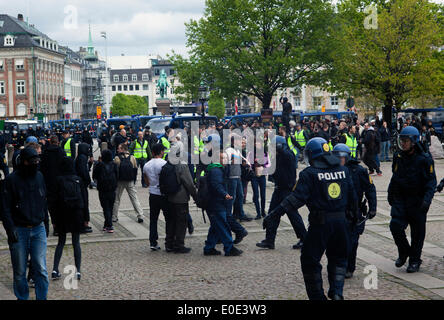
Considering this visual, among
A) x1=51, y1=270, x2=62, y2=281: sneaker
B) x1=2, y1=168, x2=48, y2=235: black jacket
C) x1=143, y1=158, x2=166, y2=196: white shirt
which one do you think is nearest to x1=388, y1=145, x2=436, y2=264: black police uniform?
x1=143, y1=158, x2=166, y2=196: white shirt

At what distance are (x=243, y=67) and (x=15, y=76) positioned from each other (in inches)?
2599

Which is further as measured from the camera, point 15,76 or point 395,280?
point 15,76

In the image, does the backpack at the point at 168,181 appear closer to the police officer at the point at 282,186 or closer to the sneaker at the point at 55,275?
the police officer at the point at 282,186

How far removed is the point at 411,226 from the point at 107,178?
18.9 ft

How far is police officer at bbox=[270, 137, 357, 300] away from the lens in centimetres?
645

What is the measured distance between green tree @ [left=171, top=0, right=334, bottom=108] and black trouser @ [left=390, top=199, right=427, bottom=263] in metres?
30.5

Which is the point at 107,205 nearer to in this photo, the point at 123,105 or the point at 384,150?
the point at 384,150

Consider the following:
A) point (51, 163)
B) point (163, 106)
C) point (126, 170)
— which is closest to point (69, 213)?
point (51, 163)

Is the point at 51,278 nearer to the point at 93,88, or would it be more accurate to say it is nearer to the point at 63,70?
the point at 63,70

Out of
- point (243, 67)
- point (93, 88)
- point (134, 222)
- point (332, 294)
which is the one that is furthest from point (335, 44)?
point (93, 88)

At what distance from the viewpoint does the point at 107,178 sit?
12.2 metres

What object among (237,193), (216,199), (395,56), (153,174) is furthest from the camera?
(395,56)

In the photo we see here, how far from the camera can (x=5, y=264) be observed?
31.9ft

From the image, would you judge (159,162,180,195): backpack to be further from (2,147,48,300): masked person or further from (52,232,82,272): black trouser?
(2,147,48,300): masked person
